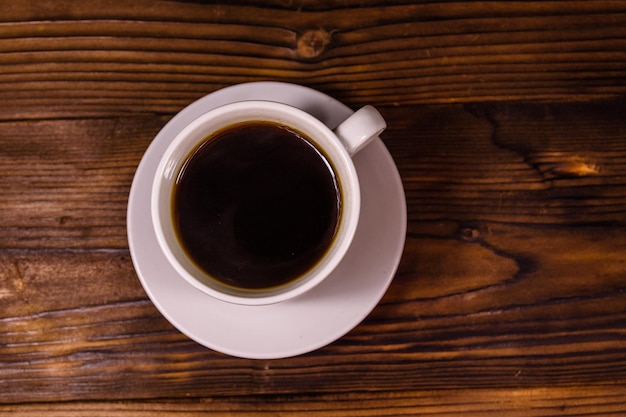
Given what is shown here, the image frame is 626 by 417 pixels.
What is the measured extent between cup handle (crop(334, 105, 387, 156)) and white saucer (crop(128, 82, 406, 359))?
3.1 inches

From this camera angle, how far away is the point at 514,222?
87 cm

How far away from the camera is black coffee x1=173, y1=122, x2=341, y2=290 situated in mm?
759

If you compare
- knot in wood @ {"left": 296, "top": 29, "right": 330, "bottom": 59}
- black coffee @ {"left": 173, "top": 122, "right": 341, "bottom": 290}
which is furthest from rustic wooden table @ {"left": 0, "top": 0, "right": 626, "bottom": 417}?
black coffee @ {"left": 173, "top": 122, "right": 341, "bottom": 290}

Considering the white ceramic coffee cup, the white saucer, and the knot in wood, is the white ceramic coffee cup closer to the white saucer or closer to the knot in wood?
the white saucer

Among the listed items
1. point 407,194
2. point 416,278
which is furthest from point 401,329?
point 407,194

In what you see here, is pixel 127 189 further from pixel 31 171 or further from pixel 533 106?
pixel 533 106

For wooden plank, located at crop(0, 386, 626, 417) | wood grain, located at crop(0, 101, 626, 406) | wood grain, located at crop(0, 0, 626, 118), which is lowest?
wooden plank, located at crop(0, 386, 626, 417)

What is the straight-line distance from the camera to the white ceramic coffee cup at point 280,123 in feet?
2.30

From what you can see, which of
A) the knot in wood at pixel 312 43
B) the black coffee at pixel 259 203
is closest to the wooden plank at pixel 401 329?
the black coffee at pixel 259 203

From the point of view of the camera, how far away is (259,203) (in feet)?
2.52

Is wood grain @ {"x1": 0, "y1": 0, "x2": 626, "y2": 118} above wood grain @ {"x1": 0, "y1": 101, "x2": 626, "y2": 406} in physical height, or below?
above

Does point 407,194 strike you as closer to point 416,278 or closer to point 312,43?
point 416,278

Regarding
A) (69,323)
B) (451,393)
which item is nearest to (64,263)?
(69,323)

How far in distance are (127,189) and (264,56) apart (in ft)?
0.81
